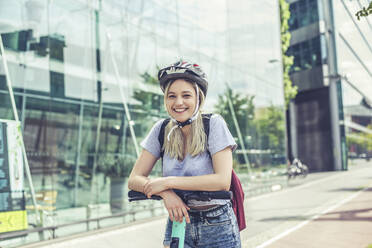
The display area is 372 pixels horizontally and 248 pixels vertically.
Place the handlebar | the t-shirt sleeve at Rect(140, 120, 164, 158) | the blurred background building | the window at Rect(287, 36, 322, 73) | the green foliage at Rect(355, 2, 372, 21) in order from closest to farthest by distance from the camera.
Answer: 1. the handlebar
2. the t-shirt sleeve at Rect(140, 120, 164, 158)
3. the green foliage at Rect(355, 2, 372, 21)
4. the blurred background building
5. the window at Rect(287, 36, 322, 73)

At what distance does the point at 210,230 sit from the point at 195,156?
0.37m

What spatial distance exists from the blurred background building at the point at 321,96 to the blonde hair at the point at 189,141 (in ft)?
86.4

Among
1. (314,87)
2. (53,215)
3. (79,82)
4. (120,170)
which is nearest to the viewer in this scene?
(53,215)

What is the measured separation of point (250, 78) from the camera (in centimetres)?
1559

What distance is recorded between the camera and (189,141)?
6.21 feet

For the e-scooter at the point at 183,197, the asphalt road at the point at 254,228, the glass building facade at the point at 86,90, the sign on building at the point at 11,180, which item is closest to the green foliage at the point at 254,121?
the glass building facade at the point at 86,90

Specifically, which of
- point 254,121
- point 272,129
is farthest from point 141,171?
point 272,129

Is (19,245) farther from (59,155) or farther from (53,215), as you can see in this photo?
(59,155)

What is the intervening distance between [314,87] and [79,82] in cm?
2516

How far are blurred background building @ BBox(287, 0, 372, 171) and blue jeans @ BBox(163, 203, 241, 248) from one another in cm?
2624

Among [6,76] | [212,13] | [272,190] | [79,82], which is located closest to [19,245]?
[6,76]

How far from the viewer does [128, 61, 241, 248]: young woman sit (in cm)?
182

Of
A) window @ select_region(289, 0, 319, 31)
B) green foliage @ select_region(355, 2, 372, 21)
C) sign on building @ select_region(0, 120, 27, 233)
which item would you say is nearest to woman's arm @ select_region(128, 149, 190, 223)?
green foliage @ select_region(355, 2, 372, 21)

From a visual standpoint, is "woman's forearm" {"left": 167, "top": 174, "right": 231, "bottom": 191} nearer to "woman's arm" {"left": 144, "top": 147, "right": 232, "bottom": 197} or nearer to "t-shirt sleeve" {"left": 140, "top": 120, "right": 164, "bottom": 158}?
"woman's arm" {"left": 144, "top": 147, "right": 232, "bottom": 197}
